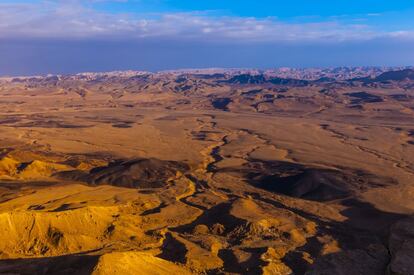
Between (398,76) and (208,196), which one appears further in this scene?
(398,76)

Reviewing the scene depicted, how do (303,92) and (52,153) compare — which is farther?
(303,92)

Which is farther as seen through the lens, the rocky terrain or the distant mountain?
the distant mountain

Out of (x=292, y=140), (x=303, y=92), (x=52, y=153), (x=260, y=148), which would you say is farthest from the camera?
(x=303, y=92)

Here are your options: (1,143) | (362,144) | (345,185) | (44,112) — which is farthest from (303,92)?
(345,185)

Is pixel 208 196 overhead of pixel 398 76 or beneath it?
overhead

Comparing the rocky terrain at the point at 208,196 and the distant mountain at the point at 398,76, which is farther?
the distant mountain at the point at 398,76

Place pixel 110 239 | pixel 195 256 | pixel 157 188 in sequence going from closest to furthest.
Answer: pixel 195 256 < pixel 110 239 < pixel 157 188

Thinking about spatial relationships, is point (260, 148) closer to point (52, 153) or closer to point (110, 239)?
point (52, 153)
